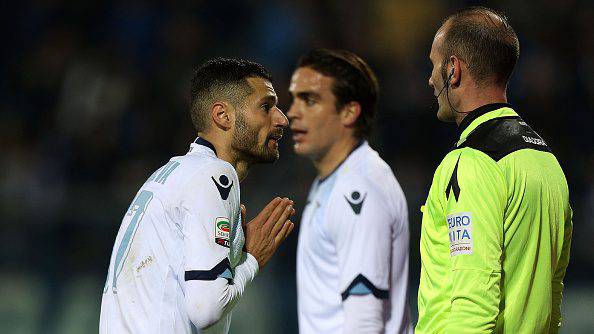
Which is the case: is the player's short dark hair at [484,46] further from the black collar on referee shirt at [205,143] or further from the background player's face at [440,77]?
the black collar on referee shirt at [205,143]

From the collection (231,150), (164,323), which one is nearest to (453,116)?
(231,150)

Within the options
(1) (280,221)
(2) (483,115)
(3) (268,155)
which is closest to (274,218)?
(1) (280,221)

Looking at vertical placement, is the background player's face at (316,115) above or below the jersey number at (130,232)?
above

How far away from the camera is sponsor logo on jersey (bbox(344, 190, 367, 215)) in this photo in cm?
443

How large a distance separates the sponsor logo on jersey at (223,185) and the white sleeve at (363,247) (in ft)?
2.25

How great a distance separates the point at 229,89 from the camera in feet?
14.9

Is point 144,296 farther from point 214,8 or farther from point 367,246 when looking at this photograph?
point 214,8

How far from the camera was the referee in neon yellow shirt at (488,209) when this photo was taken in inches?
128

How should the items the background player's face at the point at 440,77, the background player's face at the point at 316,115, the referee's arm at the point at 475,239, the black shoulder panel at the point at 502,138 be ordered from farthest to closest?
1. the background player's face at the point at 316,115
2. the background player's face at the point at 440,77
3. the black shoulder panel at the point at 502,138
4. the referee's arm at the point at 475,239

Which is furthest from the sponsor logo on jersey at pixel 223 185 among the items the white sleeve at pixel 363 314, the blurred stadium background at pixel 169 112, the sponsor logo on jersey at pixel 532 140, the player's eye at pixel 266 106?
the blurred stadium background at pixel 169 112

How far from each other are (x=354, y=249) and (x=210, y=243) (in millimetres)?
790

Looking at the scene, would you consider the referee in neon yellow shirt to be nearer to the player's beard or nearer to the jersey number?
the player's beard

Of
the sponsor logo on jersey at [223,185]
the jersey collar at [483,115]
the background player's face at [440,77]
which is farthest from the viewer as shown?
the sponsor logo on jersey at [223,185]

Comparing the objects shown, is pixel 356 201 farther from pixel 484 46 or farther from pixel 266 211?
pixel 484 46
